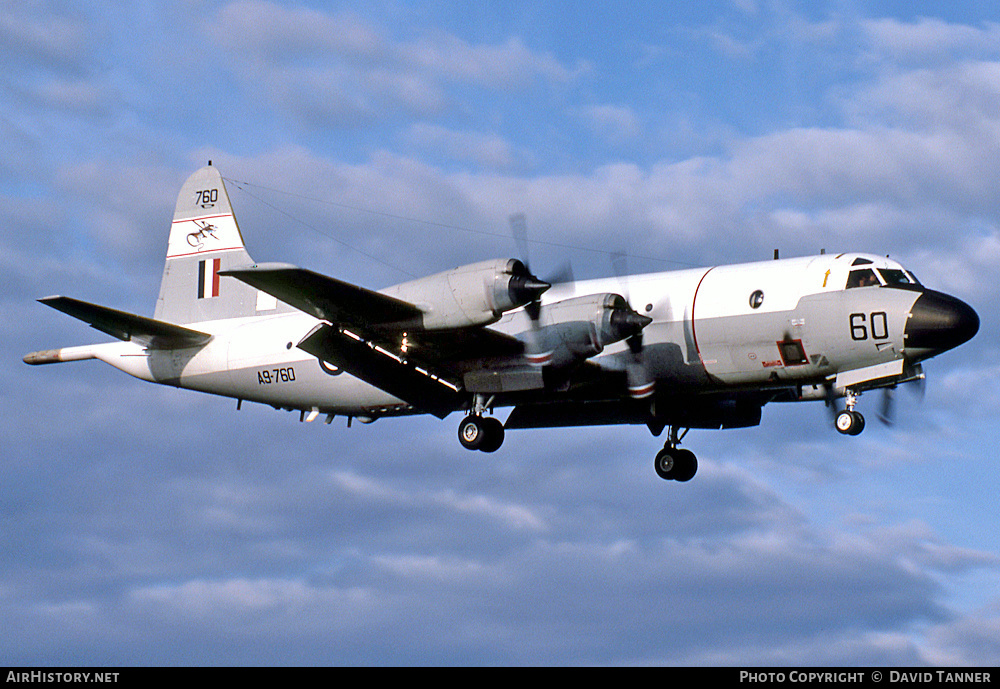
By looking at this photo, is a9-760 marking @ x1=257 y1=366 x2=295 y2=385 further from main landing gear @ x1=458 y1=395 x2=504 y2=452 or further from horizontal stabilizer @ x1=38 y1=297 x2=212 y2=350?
main landing gear @ x1=458 y1=395 x2=504 y2=452

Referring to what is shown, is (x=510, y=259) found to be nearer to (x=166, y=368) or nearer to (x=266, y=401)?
(x=266, y=401)

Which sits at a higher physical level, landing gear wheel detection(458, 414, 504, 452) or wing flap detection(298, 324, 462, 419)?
wing flap detection(298, 324, 462, 419)

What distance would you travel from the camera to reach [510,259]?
23359mm

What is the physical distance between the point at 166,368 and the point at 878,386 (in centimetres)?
1648

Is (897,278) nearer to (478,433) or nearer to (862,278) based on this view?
(862,278)

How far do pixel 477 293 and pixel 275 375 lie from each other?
730cm

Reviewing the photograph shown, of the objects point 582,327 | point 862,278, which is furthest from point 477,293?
point 862,278

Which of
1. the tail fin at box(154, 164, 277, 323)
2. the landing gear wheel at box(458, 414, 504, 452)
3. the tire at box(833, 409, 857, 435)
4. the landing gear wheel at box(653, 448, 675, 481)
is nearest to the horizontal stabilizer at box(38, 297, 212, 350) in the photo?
the tail fin at box(154, 164, 277, 323)

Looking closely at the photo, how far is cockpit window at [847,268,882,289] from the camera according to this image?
23.8 m

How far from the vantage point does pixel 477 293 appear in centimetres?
2309

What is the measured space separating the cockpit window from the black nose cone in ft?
3.33

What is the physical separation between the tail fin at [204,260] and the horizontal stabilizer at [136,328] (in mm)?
1399

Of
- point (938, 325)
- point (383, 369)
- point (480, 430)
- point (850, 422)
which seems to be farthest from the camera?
point (383, 369)

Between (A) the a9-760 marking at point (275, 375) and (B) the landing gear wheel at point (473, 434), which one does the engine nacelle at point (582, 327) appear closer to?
(B) the landing gear wheel at point (473, 434)
